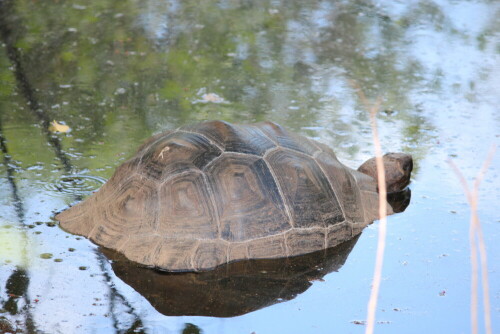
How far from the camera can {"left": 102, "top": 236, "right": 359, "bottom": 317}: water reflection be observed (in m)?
3.28

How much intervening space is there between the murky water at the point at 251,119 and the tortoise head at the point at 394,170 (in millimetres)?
139

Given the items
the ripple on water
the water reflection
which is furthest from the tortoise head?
the ripple on water

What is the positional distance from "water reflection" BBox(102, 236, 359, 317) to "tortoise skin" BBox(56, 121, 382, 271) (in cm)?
5

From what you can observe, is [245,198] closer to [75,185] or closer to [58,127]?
[75,185]

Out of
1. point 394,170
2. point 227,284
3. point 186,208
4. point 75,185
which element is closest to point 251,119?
point 394,170

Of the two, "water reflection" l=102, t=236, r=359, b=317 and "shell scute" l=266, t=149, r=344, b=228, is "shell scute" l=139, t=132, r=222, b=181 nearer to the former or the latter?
"shell scute" l=266, t=149, r=344, b=228

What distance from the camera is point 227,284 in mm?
3438

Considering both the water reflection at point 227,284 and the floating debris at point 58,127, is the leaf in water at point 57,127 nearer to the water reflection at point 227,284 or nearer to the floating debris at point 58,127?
the floating debris at point 58,127

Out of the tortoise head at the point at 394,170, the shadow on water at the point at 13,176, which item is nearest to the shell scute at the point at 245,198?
the shadow on water at the point at 13,176

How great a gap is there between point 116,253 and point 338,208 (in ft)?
4.24

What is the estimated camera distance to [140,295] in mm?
3328

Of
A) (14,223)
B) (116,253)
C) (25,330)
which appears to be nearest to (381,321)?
(116,253)

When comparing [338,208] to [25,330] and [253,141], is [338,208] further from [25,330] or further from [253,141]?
[25,330]

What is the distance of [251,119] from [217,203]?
6.80ft
